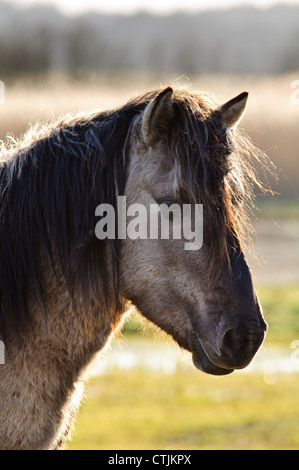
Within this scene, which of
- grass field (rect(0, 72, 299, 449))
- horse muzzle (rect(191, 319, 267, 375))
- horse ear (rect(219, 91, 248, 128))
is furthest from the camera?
grass field (rect(0, 72, 299, 449))

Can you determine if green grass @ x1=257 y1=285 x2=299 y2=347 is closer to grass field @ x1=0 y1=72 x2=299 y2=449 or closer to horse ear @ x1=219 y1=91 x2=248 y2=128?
grass field @ x1=0 y1=72 x2=299 y2=449

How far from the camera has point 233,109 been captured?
3.30m

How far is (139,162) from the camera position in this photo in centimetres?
313

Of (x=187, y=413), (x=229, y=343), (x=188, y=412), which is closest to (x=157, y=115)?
(x=229, y=343)

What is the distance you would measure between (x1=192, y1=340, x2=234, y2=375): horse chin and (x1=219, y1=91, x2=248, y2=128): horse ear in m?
1.15

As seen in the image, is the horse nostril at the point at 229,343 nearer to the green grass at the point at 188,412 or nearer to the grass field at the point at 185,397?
the grass field at the point at 185,397

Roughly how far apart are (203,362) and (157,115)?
3.92ft

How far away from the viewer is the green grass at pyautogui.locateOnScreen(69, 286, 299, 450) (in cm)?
1117

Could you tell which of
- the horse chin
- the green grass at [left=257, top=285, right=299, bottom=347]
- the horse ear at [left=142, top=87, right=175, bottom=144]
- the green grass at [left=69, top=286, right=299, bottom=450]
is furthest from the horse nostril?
the green grass at [left=257, top=285, right=299, bottom=347]

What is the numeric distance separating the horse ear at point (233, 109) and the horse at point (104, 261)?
3.9 inches

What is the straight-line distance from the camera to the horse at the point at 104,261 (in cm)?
301

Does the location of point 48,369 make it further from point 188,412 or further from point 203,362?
point 188,412
